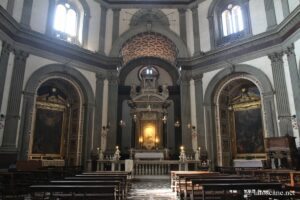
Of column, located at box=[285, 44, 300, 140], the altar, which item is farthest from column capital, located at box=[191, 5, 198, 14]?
the altar

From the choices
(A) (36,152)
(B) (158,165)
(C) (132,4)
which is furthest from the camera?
(C) (132,4)

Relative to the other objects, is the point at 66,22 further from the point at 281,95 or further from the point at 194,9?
the point at 281,95

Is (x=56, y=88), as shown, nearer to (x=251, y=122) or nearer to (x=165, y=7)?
(x=165, y=7)

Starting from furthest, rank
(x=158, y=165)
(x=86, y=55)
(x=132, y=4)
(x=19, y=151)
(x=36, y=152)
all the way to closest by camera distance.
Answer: (x=132, y=4), (x=86, y=55), (x=36, y=152), (x=158, y=165), (x=19, y=151)

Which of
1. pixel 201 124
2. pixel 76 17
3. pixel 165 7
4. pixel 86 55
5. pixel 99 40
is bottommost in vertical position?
pixel 201 124

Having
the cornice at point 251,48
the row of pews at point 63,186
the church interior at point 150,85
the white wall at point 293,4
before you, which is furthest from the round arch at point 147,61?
the row of pews at point 63,186

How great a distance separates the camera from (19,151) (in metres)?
13.9

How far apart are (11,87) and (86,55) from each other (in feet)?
18.1

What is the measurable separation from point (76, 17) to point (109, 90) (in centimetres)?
580

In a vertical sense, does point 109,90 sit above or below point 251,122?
above

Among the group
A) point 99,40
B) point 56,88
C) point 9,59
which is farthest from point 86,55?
point 9,59

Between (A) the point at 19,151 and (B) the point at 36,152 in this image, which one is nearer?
(A) the point at 19,151

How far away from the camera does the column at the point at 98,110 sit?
57.1 feet

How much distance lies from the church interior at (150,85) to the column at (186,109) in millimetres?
72
